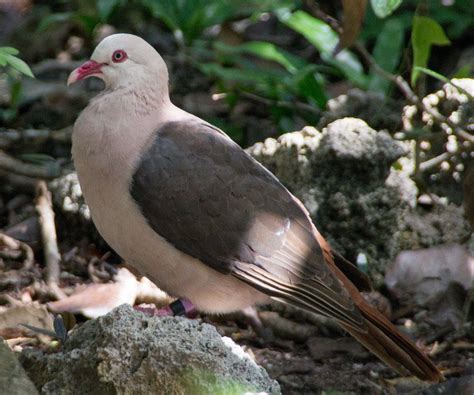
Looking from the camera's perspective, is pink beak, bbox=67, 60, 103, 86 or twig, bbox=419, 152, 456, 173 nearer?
pink beak, bbox=67, 60, 103, 86

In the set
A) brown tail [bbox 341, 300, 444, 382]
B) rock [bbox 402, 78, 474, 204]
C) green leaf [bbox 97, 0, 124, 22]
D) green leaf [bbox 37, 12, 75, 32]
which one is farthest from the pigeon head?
green leaf [bbox 37, 12, 75, 32]

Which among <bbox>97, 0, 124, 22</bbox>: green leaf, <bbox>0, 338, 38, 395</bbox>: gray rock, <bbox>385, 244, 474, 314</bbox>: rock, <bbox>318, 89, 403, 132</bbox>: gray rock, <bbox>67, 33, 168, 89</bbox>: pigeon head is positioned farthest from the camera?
<bbox>97, 0, 124, 22</bbox>: green leaf

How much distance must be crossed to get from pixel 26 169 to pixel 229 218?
212cm

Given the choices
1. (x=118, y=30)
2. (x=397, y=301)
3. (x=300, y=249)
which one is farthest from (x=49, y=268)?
(x=118, y=30)

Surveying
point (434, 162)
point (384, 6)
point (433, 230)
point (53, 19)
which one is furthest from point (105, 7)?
point (433, 230)

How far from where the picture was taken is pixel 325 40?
6.66 m

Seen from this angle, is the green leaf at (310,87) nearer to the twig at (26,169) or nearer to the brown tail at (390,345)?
the twig at (26,169)

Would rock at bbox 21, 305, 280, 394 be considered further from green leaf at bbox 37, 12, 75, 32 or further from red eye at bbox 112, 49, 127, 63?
green leaf at bbox 37, 12, 75, 32

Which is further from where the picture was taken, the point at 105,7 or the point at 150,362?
the point at 105,7

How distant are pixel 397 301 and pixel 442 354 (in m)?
0.48

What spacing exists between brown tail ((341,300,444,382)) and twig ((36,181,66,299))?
1524 mm

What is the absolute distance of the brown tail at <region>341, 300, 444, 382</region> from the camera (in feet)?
14.5

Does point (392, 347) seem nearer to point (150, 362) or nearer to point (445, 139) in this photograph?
point (150, 362)

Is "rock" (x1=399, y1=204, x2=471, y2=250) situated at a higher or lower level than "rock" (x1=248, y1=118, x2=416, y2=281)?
lower
